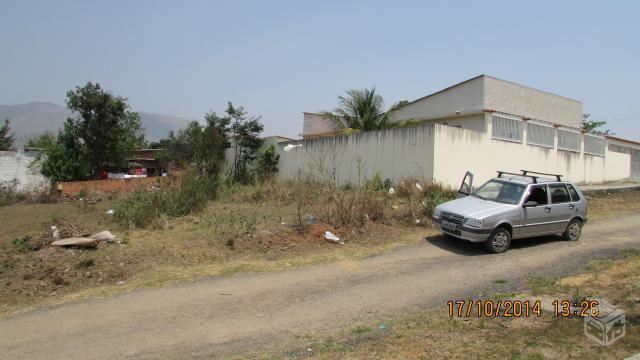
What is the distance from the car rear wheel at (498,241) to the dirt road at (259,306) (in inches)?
7.3

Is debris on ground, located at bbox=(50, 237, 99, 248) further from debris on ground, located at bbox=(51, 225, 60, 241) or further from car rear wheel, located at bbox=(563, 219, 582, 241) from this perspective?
car rear wheel, located at bbox=(563, 219, 582, 241)

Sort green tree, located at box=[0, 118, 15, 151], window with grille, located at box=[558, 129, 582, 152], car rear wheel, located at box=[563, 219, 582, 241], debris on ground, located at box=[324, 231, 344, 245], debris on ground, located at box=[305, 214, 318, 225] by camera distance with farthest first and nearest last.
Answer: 1. green tree, located at box=[0, 118, 15, 151]
2. window with grille, located at box=[558, 129, 582, 152]
3. debris on ground, located at box=[305, 214, 318, 225]
4. car rear wheel, located at box=[563, 219, 582, 241]
5. debris on ground, located at box=[324, 231, 344, 245]

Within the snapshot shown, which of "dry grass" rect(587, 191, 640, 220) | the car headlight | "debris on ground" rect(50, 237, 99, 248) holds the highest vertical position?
the car headlight

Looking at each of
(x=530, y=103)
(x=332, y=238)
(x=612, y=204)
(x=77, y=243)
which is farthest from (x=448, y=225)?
(x=530, y=103)

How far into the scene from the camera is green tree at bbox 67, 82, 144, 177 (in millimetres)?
20703

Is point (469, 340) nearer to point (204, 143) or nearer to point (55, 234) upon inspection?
point (55, 234)

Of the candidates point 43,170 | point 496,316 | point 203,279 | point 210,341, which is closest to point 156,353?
point 210,341

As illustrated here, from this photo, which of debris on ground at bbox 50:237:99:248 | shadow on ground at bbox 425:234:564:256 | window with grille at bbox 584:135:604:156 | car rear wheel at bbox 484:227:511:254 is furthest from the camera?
window with grille at bbox 584:135:604:156

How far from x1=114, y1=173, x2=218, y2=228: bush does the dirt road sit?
474cm

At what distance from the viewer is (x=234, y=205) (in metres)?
14.3

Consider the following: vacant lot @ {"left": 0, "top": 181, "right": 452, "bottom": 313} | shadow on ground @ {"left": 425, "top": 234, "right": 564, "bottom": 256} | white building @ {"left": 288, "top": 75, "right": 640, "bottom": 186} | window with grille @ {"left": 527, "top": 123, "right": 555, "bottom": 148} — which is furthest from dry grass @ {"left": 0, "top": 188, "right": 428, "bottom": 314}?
window with grille @ {"left": 527, "top": 123, "right": 555, "bottom": 148}

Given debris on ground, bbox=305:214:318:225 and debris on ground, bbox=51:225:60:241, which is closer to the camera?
debris on ground, bbox=51:225:60:241

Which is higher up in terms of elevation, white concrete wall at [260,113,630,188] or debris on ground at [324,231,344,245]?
white concrete wall at [260,113,630,188]

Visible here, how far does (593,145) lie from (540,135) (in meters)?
5.97
